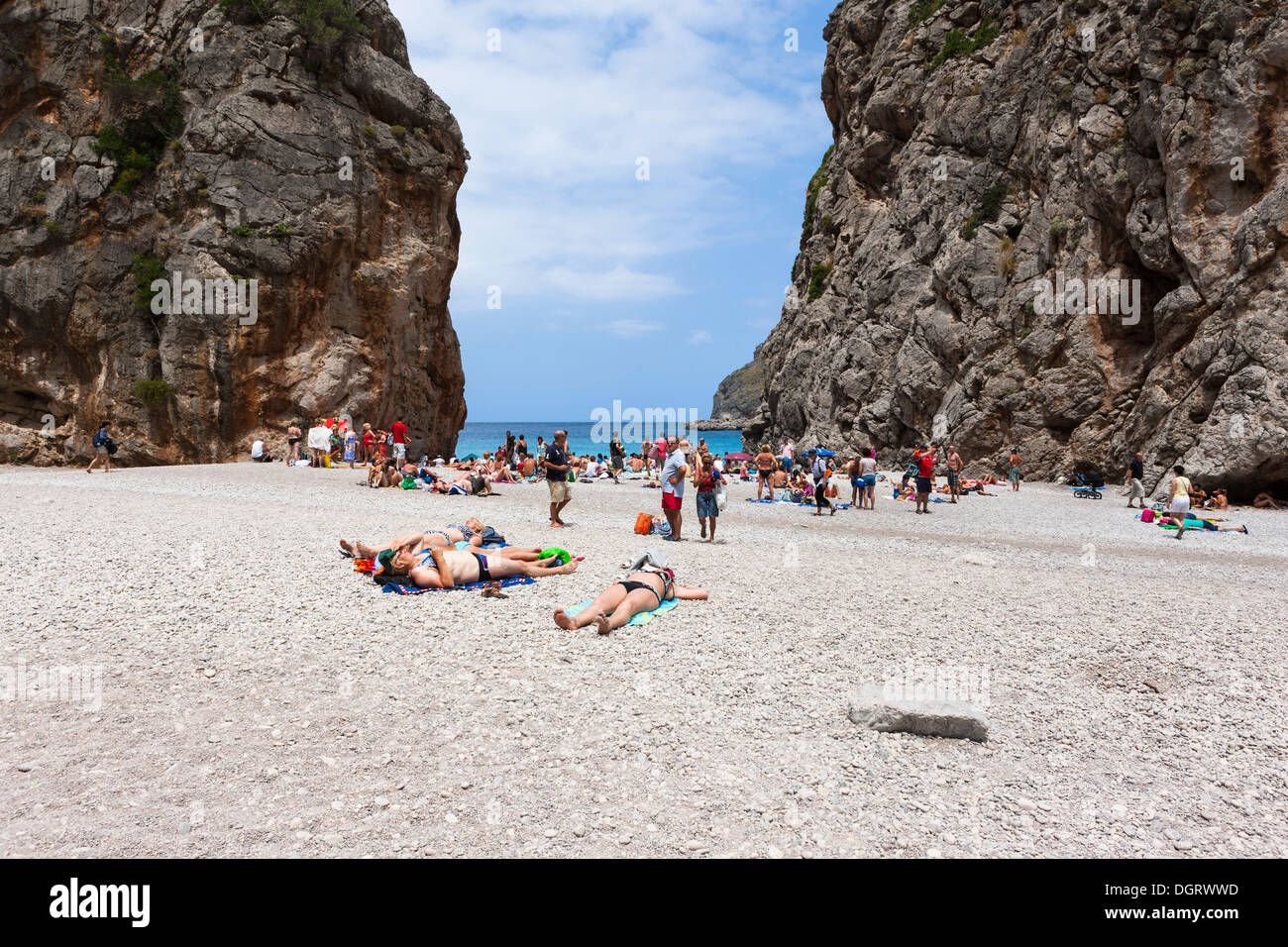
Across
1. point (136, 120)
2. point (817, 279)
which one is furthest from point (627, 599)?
point (817, 279)

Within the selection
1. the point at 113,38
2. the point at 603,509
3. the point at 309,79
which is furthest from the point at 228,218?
the point at 603,509

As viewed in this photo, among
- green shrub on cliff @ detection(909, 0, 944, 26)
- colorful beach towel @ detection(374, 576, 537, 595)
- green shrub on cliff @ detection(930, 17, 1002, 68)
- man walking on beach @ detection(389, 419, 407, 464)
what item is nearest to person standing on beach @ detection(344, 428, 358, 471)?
man walking on beach @ detection(389, 419, 407, 464)

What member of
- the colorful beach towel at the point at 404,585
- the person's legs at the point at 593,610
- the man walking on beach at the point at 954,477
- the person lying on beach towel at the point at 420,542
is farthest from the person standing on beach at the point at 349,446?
the person's legs at the point at 593,610

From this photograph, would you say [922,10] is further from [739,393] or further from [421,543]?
[739,393]

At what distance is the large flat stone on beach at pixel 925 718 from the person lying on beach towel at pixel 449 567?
17.7 ft

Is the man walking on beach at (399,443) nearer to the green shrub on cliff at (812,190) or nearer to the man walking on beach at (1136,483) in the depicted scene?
the man walking on beach at (1136,483)

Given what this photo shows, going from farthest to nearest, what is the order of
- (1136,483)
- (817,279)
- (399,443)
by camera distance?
(817,279) < (399,443) < (1136,483)

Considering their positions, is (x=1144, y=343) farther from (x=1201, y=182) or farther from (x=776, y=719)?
(x=776, y=719)

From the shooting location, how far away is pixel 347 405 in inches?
1220

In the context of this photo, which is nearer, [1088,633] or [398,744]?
[398,744]

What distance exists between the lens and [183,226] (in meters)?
29.1

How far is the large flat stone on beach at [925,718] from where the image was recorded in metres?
5.28

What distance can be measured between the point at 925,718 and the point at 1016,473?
26.4 m
